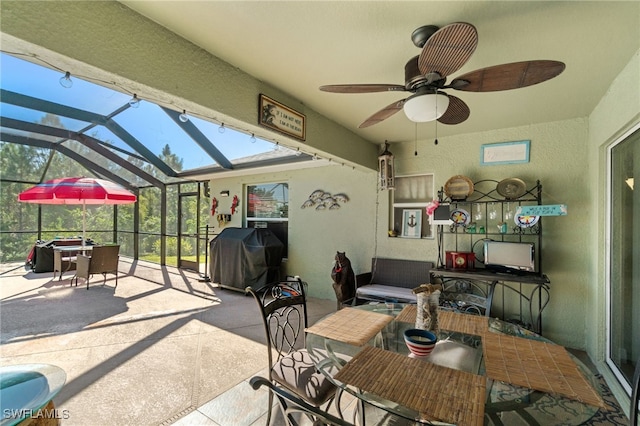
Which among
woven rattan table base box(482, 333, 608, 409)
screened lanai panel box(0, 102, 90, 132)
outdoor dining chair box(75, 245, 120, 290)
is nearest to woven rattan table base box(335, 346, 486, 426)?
woven rattan table base box(482, 333, 608, 409)

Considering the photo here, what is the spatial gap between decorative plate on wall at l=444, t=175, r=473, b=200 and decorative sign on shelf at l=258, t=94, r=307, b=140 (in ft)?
6.74

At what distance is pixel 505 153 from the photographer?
3.41 metres

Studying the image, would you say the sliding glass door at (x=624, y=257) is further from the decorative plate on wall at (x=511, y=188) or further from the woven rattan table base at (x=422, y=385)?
the woven rattan table base at (x=422, y=385)

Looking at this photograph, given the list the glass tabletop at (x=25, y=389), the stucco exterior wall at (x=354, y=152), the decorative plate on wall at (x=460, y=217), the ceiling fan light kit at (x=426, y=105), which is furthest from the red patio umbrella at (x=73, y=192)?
the decorative plate on wall at (x=460, y=217)

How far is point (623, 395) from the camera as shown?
205 cm

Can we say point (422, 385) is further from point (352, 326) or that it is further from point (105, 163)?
point (105, 163)

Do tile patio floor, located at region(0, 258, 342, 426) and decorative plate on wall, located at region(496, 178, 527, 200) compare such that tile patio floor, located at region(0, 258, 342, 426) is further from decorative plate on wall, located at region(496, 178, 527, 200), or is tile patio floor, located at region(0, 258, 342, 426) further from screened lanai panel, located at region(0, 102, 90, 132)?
screened lanai panel, located at region(0, 102, 90, 132)

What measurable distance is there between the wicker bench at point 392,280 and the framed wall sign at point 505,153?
160cm

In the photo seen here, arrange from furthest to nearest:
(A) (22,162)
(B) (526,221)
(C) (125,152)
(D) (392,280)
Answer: (A) (22,162) → (C) (125,152) → (D) (392,280) → (B) (526,221)

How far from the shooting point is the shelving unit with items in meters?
3.03

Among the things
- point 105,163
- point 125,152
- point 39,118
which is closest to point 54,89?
point 39,118

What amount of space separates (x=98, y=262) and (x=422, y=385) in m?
5.97

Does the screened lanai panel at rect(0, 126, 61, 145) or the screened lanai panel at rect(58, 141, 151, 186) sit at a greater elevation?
the screened lanai panel at rect(0, 126, 61, 145)

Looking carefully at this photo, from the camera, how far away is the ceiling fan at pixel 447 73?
1.23 meters
